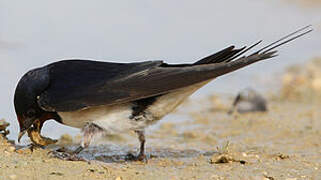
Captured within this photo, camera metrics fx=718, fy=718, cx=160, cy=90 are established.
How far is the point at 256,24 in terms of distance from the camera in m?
10.4

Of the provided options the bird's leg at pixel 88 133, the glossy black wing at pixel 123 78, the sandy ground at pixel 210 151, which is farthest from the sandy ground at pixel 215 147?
the glossy black wing at pixel 123 78

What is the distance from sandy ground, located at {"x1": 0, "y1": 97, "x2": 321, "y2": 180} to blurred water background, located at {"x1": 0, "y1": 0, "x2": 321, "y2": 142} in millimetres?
587

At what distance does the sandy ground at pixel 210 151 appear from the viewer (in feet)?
13.0

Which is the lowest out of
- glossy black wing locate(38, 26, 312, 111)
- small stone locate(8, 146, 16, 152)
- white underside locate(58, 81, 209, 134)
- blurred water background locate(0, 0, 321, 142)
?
small stone locate(8, 146, 16, 152)

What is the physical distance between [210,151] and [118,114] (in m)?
1.05

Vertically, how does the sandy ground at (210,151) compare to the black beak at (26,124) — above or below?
below

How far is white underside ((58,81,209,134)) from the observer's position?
4461 mm

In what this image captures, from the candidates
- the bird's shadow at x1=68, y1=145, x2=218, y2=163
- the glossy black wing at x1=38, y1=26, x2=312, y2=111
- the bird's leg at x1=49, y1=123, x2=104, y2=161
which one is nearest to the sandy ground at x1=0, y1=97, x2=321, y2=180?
the bird's shadow at x1=68, y1=145, x2=218, y2=163

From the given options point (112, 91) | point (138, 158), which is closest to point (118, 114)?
point (112, 91)

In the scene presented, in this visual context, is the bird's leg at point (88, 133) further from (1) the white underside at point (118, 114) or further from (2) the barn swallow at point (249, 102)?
(2) the barn swallow at point (249, 102)

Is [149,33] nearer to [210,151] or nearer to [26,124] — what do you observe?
[210,151]

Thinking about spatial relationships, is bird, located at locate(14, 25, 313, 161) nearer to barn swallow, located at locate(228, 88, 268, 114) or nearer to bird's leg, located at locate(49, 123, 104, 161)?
bird's leg, located at locate(49, 123, 104, 161)

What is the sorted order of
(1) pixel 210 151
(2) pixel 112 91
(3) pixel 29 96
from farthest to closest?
(1) pixel 210 151, (3) pixel 29 96, (2) pixel 112 91

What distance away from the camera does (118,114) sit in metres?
4.48
